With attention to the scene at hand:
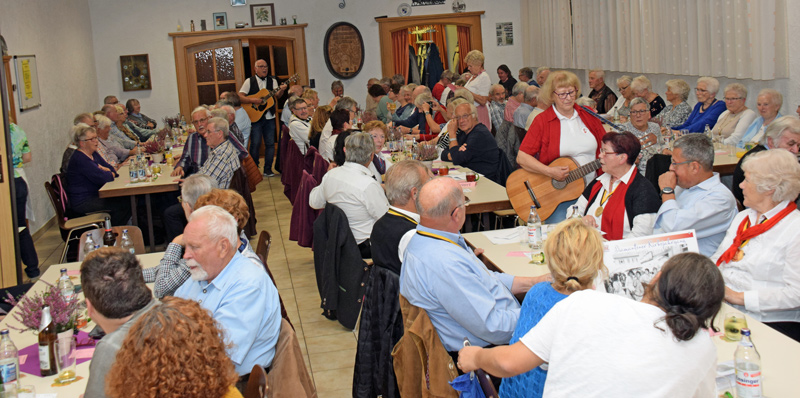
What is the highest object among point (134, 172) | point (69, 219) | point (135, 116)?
point (135, 116)

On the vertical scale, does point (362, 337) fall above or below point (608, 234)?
below

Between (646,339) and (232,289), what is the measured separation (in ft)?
5.42

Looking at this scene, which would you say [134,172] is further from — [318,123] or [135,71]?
[135,71]

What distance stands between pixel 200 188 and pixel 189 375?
8.64 feet

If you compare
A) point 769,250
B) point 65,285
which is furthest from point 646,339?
point 65,285

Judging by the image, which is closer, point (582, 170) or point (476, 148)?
point (582, 170)

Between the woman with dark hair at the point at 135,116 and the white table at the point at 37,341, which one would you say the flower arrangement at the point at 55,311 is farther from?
the woman with dark hair at the point at 135,116

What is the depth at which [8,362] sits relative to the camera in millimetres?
2746

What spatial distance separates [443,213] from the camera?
3.17 meters

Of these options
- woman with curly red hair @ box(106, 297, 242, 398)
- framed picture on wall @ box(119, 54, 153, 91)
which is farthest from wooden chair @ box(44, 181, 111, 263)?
framed picture on wall @ box(119, 54, 153, 91)

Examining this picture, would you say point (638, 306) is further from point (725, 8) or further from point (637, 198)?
point (725, 8)

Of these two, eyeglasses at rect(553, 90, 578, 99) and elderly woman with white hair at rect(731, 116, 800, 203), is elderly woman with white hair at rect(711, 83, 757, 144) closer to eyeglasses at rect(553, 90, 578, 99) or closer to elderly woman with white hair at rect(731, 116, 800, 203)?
elderly woman with white hair at rect(731, 116, 800, 203)

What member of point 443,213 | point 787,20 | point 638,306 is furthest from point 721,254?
point 787,20

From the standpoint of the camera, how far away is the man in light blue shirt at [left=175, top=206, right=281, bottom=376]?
2.90 m
